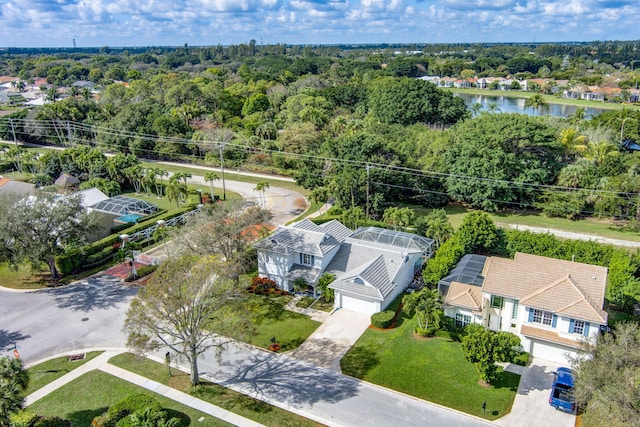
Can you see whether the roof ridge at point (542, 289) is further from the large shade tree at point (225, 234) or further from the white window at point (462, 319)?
the large shade tree at point (225, 234)

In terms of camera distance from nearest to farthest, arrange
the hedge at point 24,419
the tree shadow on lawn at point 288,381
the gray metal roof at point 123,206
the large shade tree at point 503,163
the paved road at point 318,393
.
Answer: the hedge at point 24,419 < the paved road at point 318,393 < the tree shadow on lawn at point 288,381 < the gray metal roof at point 123,206 < the large shade tree at point 503,163

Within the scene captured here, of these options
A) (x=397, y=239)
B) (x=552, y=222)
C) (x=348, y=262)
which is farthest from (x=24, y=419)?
(x=552, y=222)

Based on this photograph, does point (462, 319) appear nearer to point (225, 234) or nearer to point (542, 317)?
point (542, 317)

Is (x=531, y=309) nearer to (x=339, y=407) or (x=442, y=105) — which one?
(x=339, y=407)

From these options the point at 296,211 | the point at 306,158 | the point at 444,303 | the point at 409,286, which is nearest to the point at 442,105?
the point at 306,158

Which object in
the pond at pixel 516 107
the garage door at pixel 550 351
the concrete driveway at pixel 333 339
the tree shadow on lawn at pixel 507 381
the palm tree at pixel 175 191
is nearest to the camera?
the tree shadow on lawn at pixel 507 381

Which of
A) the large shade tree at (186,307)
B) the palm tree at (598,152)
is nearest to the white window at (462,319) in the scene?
the large shade tree at (186,307)

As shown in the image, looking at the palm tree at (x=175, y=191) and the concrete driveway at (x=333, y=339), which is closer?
the concrete driveway at (x=333, y=339)
